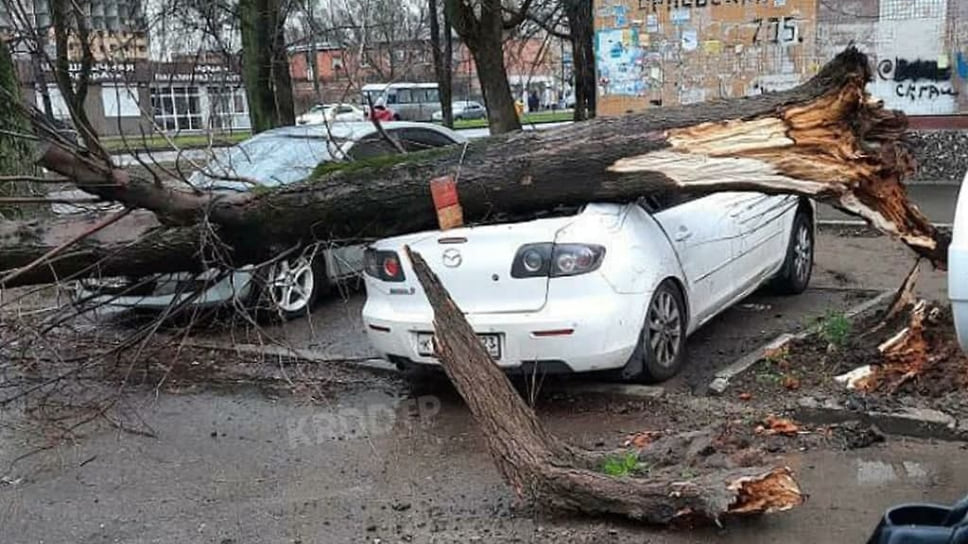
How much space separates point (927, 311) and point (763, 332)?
4.48ft

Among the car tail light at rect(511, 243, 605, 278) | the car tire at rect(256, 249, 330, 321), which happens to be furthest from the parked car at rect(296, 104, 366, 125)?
the car tail light at rect(511, 243, 605, 278)

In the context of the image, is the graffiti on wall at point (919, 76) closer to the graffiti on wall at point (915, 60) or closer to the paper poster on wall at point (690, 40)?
the graffiti on wall at point (915, 60)

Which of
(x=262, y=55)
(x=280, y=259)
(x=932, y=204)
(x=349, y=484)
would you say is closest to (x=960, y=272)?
(x=349, y=484)

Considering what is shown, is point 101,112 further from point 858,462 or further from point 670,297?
point 858,462

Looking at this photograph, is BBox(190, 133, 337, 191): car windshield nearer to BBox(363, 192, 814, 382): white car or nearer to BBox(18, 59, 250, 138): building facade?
BBox(18, 59, 250, 138): building facade

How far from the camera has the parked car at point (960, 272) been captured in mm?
3141

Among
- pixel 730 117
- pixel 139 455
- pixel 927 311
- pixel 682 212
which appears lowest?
pixel 139 455

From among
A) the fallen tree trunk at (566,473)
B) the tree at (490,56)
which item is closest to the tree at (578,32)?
the tree at (490,56)

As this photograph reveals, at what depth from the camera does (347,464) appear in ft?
17.1

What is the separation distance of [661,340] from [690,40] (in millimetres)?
9767

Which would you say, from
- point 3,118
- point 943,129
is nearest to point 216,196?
point 3,118

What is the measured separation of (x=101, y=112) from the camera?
920 centimetres

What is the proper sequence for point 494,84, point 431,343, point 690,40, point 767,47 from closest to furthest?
point 431,343 → point 767,47 → point 690,40 → point 494,84

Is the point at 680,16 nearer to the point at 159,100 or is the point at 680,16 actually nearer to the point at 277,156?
the point at 277,156
